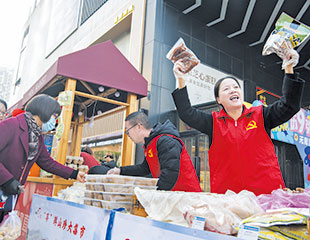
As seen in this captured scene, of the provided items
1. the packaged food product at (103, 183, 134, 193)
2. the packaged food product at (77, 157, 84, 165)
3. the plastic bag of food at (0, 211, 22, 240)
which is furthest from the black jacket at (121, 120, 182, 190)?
the packaged food product at (77, 157, 84, 165)

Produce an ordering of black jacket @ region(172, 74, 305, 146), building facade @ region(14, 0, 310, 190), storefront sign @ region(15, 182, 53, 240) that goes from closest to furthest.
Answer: black jacket @ region(172, 74, 305, 146) → storefront sign @ region(15, 182, 53, 240) → building facade @ region(14, 0, 310, 190)

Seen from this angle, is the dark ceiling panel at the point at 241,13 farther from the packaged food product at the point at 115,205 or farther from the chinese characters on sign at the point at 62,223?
the packaged food product at the point at 115,205

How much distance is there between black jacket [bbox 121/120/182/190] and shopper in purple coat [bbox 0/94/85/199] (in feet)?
2.52

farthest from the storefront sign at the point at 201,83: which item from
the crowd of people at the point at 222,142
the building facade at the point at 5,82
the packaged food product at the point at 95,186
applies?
the building facade at the point at 5,82

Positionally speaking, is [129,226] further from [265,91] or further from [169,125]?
[265,91]

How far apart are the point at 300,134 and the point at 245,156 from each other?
6632mm

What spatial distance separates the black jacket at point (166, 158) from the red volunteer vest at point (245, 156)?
298mm

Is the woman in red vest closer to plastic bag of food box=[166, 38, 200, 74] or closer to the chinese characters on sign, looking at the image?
plastic bag of food box=[166, 38, 200, 74]

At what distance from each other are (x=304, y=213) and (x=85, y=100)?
4848 mm

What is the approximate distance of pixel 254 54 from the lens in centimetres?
928

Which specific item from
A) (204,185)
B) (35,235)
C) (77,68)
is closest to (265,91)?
(204,185)

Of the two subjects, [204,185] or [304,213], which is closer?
[304,213]

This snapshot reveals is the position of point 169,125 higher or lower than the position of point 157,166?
higher

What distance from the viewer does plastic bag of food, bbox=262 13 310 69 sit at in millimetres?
1496
